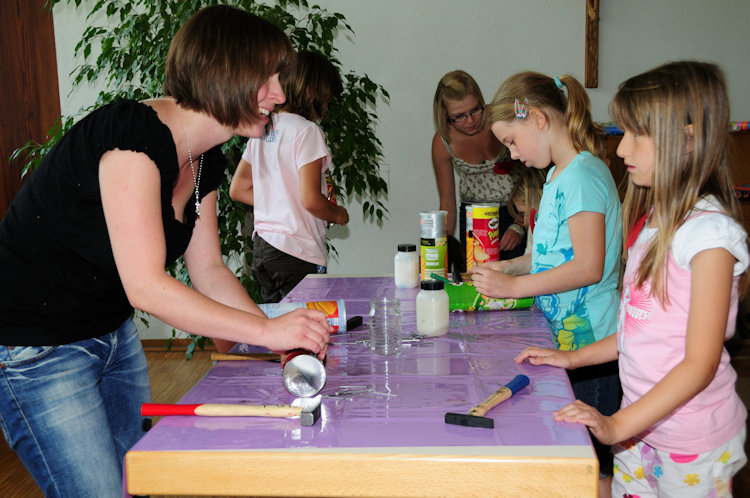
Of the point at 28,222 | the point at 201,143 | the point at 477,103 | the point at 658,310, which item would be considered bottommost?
the point at 658,310

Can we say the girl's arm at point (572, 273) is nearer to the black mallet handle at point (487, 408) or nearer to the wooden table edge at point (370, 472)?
the black mallet handle at point (487, 408)

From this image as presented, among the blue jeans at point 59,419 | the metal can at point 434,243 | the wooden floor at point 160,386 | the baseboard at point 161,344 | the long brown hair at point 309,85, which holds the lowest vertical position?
the wooden floor at point 160,386

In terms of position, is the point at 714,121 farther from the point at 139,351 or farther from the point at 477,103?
the point at 477,103

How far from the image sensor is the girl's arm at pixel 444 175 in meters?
3.09

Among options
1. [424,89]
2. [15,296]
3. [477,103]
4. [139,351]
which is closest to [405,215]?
[424,89]

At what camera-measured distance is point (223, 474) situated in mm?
945

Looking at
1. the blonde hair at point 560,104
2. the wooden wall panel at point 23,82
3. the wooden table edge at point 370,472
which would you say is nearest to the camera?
the wooden table edge at point 370,472

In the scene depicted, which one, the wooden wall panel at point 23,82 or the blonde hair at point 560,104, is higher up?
the wooden wall panel at point 23,82

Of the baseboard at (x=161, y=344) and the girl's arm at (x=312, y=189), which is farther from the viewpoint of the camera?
the baseboard at (x=161, y=344)

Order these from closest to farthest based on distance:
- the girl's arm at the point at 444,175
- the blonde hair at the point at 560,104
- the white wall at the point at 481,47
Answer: the blonde hair at the point at 560,104 < the girl's arm at the point at 444,175 < the white wall at the point at 481,47

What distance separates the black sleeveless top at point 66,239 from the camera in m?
1.14

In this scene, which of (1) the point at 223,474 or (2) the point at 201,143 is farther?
(2) the point at 201,143

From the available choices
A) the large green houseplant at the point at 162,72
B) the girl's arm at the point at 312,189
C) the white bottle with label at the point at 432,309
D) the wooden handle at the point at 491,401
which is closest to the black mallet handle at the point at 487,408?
the wooden handle at the point at 491,401

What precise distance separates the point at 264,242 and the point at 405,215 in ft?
5.01
